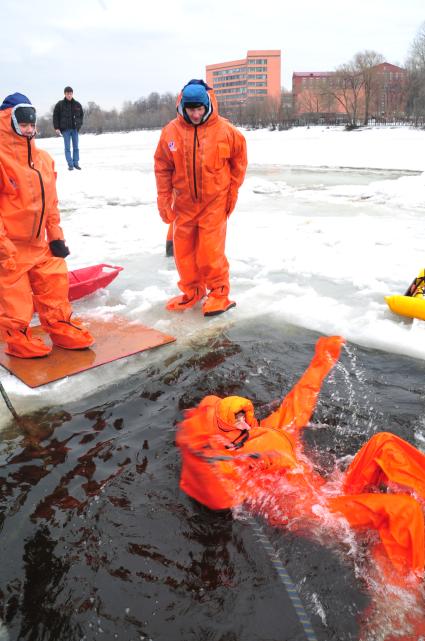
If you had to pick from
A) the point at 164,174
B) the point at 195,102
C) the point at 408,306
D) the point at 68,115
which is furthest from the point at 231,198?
the point at 68,115

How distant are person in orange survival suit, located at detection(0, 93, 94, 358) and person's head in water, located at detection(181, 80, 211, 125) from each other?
115 centimetres

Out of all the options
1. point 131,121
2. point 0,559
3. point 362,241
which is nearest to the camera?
point 0,559

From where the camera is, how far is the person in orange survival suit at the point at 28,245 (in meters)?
3.04

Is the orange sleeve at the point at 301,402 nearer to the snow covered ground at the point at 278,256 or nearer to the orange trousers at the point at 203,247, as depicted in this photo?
the snow covered ground at the point at 278,256

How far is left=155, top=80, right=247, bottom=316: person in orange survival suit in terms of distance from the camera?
12.8 ft

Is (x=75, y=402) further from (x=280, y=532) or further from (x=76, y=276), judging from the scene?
(x=76, y=276)

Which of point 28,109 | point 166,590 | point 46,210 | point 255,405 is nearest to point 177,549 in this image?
point 166,590

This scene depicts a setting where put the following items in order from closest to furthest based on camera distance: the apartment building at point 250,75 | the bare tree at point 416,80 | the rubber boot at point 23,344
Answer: the rubber boot at point 23,344
the bare tree at point 416,80
the apartment building at point 250,75

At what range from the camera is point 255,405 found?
306 centimetres

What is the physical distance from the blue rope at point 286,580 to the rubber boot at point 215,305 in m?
2.40

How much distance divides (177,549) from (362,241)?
5428 millimetres

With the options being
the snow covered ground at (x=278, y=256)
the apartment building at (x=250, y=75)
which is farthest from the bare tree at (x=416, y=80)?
the apartment building at (x=250, y=75)

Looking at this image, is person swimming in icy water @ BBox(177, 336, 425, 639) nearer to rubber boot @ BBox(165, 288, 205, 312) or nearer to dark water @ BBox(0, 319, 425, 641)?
dark water @ BBox(0, 319, 425, 641)

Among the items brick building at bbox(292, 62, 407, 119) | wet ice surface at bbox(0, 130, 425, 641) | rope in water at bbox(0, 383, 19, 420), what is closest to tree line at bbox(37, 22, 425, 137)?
brick building at bbox(292, 62, 407, 119)
